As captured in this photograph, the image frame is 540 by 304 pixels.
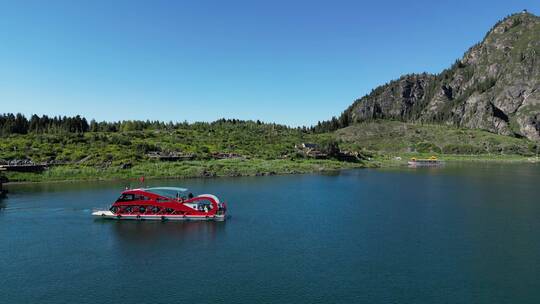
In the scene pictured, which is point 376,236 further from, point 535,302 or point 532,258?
point 535,302

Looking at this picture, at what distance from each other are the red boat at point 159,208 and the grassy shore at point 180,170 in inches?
1768

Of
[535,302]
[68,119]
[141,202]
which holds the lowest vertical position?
[535,302]

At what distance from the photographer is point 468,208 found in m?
72.6

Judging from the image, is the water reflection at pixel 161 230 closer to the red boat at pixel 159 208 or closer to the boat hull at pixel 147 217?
the boat hull at pixel 147 217

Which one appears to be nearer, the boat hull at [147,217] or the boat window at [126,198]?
the boat hull at [147,217]

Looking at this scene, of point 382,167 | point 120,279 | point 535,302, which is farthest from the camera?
point 382,167

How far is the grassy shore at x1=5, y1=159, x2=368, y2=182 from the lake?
23.4 m

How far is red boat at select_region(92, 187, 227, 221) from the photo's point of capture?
61.2 metres

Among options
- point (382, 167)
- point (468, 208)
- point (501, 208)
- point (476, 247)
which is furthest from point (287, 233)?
point (382, 167)

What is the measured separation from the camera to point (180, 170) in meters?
114

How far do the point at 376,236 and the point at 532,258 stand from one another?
1647 cm

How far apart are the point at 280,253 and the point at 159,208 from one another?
80.8 feet

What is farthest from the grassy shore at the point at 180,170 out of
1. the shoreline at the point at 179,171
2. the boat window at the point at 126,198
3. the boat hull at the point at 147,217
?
the boat hull at the point at 147,217

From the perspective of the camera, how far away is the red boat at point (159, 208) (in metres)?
61.2
